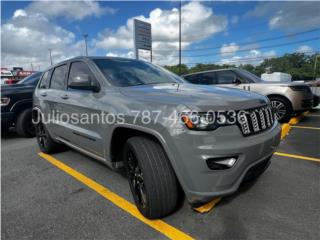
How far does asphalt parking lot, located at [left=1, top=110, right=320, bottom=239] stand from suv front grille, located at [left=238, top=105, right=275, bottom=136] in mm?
886

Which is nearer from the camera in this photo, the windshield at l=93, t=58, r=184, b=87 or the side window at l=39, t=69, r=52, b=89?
the windshield at l=93, t=58, r=184, b=87

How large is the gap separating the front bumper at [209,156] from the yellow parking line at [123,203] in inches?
15.7

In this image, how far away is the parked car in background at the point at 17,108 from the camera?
6074 mm

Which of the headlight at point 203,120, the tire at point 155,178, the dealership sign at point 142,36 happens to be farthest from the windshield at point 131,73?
the dealership sign at point 142,36

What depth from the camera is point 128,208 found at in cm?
270

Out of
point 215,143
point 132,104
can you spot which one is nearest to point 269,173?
point 215,143

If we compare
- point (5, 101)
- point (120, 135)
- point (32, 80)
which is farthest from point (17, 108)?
point (120, 135)

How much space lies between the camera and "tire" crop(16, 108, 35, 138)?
6.29 meters

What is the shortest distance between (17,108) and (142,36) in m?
19.5

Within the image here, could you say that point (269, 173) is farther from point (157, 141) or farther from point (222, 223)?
point (157, 141)

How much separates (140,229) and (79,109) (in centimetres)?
178

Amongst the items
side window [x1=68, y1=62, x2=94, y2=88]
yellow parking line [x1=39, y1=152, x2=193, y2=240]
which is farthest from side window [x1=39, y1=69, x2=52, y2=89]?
yellow parking line [x1=39, y1=152, x2=193, y2=240]

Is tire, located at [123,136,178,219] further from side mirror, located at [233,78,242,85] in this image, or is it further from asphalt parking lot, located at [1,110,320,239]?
side mirror, located at [233,78,242,85]

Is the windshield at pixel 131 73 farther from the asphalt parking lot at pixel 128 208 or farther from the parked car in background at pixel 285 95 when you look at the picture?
the parked car in background at pixel 285 95
